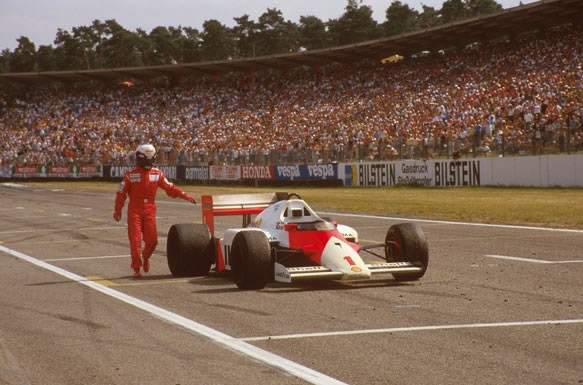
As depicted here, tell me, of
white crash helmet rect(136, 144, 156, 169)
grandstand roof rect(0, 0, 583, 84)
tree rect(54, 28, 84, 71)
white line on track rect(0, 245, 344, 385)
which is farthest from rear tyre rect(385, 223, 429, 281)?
tree rect(54, 28, 84, 71)

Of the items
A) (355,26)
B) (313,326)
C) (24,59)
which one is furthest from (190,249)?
(24,59)

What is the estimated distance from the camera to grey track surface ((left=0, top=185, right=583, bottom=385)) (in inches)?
214

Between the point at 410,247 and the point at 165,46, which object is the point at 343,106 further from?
the point at 165,46

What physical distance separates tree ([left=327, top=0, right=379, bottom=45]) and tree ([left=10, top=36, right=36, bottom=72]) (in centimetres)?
4566

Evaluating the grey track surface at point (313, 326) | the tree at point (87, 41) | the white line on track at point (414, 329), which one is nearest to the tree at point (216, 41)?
the tree at point (87, 41)

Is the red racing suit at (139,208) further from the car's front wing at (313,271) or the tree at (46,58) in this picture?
the tree at (46,58)

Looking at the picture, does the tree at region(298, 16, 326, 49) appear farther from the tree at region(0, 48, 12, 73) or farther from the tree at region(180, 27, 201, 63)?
the tree at region(0, 48, 12, 73)

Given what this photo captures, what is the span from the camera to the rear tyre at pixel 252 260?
902 cm

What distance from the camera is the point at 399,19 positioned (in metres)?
92.2

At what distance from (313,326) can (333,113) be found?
147 ft

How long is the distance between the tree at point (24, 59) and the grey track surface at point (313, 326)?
106 meters

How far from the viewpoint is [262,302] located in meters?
8.43

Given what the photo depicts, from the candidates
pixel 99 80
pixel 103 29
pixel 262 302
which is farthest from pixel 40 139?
pixel 262 302

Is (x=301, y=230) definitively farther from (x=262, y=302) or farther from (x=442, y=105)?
(x=442, y=105)
